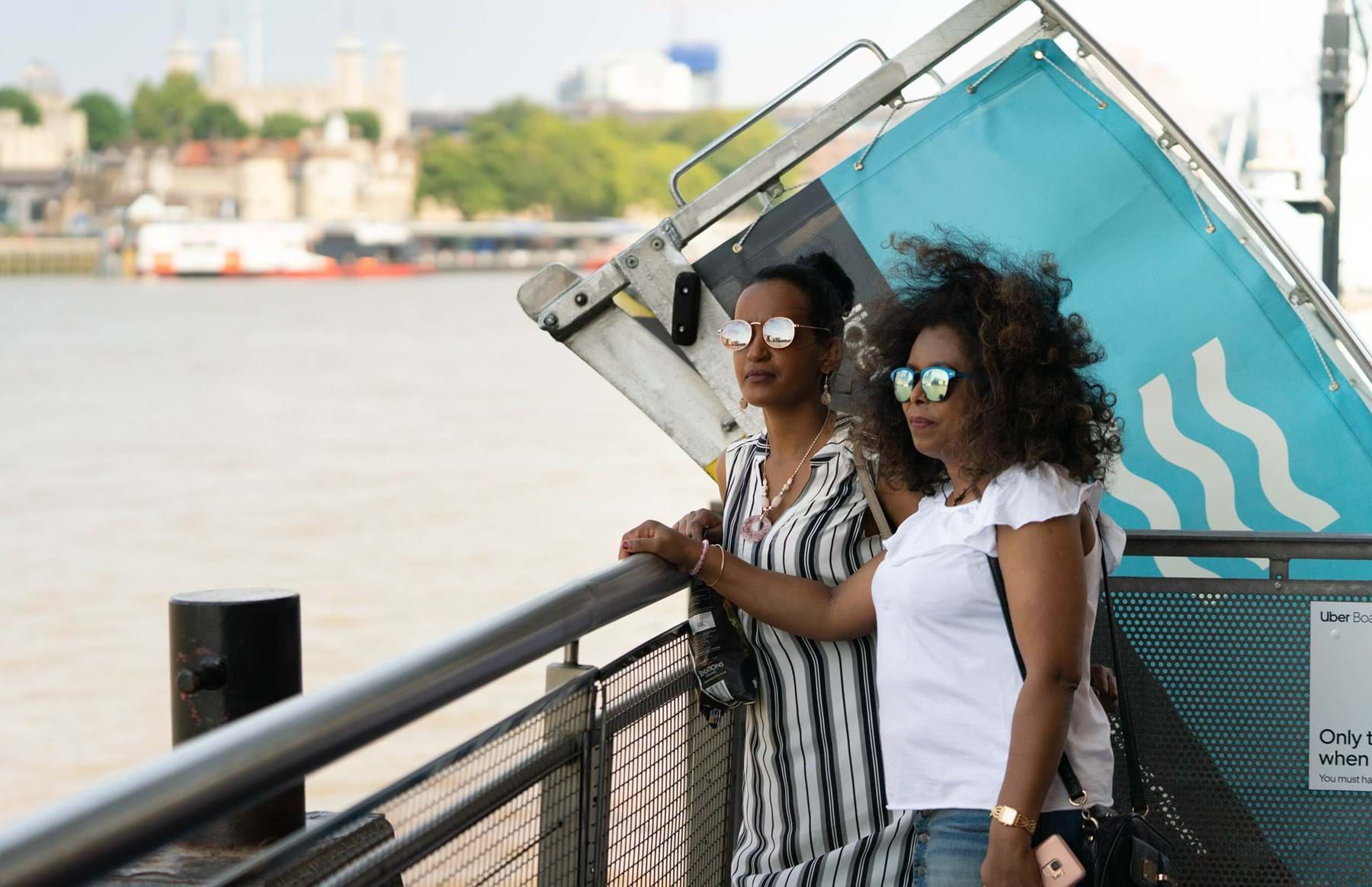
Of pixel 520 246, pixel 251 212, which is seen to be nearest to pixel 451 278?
pixel 520 246

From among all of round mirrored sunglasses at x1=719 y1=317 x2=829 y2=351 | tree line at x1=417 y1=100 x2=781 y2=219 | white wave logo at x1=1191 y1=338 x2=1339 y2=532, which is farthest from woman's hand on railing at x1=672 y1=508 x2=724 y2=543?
tree line at x1=417 y1=100 x2=781 y2=219

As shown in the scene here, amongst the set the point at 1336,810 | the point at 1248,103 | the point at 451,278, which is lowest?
the point at 1336,810

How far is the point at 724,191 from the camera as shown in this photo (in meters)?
4.50

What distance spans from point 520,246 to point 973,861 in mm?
136221

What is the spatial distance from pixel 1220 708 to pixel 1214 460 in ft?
3.97

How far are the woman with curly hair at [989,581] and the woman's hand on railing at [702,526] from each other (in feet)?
1.15

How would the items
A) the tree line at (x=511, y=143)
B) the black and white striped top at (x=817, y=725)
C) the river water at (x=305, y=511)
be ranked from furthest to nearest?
the tree line at (x=511, y=143) < the river water at (x=305, y=511) < the black and white striped top at (x=817, y=725)

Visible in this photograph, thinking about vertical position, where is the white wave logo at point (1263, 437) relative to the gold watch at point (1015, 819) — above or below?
above

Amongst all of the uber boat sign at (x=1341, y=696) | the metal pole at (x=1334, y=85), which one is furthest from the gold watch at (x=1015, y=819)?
the metal pole at (x=1334, y=85)

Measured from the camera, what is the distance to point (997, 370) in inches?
100

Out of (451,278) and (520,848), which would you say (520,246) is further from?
(520,848)

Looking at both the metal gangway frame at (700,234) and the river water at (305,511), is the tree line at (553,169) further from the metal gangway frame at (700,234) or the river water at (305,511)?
the metal gangway frame at (700,234)

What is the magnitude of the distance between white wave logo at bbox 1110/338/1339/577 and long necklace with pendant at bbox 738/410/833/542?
170cm

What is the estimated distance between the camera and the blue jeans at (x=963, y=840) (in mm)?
2463
